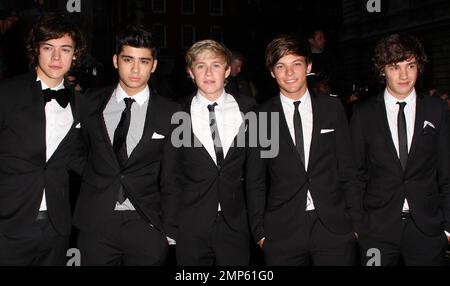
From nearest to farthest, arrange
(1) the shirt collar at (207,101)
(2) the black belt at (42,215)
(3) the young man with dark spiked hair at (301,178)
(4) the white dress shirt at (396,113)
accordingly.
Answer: (2) the black belt at (42,215) → (3) the young man with dark spiked hair at (301,178) → (4) the white dress shirt at (396,113) → (1) the shirt collar at (207,101)

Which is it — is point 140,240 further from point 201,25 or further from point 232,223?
point 201,25

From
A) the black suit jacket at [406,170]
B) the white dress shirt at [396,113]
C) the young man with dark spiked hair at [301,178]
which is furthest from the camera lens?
the white dress shirt at [396,113]

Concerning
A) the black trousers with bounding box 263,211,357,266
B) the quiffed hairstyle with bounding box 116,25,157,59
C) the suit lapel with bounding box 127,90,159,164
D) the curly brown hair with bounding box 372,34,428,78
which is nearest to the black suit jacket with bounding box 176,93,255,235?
the suit lapel with bounding box 127,90,159,164

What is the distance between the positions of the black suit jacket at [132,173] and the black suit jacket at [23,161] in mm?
274

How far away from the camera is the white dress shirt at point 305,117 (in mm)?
4082

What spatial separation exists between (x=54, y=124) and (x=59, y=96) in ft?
0.78

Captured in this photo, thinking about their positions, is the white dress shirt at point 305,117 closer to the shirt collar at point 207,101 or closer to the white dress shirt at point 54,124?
the shirt collar at point 207,101

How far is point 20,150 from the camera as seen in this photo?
371cm

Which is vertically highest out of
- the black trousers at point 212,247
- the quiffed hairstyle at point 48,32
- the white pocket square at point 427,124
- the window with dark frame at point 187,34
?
the window with dark frame at point 187,34

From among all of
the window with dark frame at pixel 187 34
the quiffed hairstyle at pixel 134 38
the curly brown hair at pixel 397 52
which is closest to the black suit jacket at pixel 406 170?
the curly brown hair at pixel 397 52

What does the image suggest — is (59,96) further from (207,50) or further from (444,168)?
(444,168)

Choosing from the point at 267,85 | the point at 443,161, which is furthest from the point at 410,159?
the point at 267,85

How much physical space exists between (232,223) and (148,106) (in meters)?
1.26
